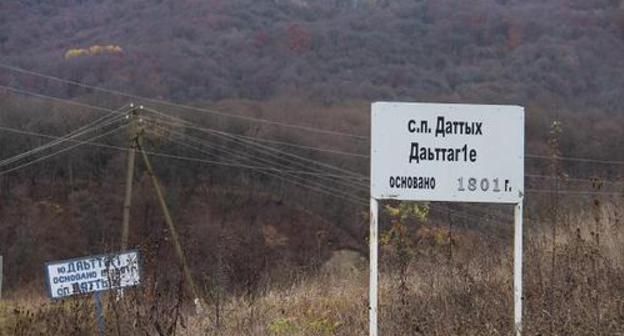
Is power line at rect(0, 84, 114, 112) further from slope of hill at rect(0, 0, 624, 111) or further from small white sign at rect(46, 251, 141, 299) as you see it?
small white sign at rect(46, 251, 141, 299)

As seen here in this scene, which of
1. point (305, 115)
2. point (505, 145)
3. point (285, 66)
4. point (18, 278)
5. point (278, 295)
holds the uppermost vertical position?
point (285, 66)

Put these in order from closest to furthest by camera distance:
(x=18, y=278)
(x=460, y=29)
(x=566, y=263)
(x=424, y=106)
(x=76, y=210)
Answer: (x=424, y=106) < (x=566, y=263) < (x=18, y=278) < (x=76, y=210) < (x=460, y=29)

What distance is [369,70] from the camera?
61156 millimetres

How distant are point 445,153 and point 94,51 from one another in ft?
191

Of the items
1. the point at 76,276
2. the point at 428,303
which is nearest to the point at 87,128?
the point at 76,276

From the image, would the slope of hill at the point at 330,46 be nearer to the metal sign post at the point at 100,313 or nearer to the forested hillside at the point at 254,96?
the forested hillside at the point at 254,96

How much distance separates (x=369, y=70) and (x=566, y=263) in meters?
54.5

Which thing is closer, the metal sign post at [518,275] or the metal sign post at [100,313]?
the metal sign post at [518,275]

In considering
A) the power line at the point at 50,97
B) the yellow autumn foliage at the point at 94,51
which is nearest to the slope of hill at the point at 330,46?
the yellow autumn foliage at the point at 94,51

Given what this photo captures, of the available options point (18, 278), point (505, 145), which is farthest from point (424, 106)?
point (18, 278)

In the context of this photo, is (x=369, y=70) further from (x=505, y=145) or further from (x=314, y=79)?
(x=505, y=145)

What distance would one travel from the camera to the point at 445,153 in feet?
20.0

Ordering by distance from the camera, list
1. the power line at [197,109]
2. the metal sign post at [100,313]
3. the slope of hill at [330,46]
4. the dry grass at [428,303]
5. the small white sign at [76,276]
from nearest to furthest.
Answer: the dry grass at [428,303] → the metal sign post at [100,313] → the small white sign at [76,276] → the power line at [197,109] → the slope of hill at [330,46]

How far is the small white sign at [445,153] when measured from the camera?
6051 mm
